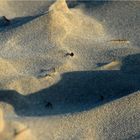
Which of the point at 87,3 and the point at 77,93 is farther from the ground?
the point at 77,93

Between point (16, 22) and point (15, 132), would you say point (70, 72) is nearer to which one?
point (15, 132)

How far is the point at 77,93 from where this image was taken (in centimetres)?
211

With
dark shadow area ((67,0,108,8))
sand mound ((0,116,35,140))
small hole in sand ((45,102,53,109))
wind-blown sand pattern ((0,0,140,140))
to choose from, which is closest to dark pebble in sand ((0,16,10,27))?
wind-blown sand pattern ((0,0,140,140))

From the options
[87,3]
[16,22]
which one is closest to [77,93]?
[16,22]

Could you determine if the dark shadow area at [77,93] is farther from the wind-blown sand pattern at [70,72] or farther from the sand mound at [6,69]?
the sand mound at [6,69]

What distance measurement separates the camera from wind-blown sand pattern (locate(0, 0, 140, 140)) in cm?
186

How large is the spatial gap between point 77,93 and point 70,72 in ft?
0.47

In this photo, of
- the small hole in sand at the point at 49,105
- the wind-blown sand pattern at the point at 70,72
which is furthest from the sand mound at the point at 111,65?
the small hole in sand at the point at 49,105

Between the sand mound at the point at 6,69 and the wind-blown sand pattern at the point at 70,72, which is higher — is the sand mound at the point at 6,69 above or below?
above

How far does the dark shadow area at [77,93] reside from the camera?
6.60ft

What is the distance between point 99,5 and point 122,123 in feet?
4.28

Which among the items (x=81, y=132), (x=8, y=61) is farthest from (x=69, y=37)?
(x=81, y=132)

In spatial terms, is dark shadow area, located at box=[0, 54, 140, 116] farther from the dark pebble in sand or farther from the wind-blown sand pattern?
the dark pebble in sand

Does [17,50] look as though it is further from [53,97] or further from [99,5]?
[99,5]
